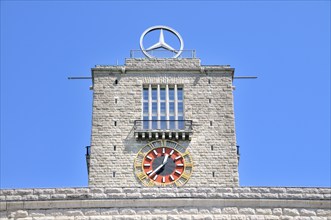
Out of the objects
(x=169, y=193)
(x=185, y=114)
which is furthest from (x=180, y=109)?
(x=169, y=193)

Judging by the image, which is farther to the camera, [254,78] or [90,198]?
[254,78]

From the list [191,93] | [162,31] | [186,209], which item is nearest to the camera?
Answer: [186,209]

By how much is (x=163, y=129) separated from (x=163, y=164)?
2.27 metres

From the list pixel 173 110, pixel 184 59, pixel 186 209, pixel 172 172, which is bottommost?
pixel 186 209

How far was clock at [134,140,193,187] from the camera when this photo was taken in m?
54.3

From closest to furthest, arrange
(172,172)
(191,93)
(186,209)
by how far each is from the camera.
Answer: (186,209)
(172,172)
(191,93)

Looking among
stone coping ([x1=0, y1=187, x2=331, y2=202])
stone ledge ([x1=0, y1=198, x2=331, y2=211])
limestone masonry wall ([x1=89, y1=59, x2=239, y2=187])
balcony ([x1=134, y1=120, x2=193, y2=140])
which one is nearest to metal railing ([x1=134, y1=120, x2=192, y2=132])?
balcony ([x1=134, y1=120, x2=193, y2=140])

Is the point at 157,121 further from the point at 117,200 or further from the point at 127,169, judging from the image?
the point at 117,200

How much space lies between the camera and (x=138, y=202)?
92.1 feet

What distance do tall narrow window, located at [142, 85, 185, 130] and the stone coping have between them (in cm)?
2807

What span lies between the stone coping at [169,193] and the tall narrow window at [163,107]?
92.1ft

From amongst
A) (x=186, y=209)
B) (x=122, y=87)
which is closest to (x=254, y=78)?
(x=122, y=87)

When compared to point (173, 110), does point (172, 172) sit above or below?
below

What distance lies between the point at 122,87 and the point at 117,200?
31.0 meters
